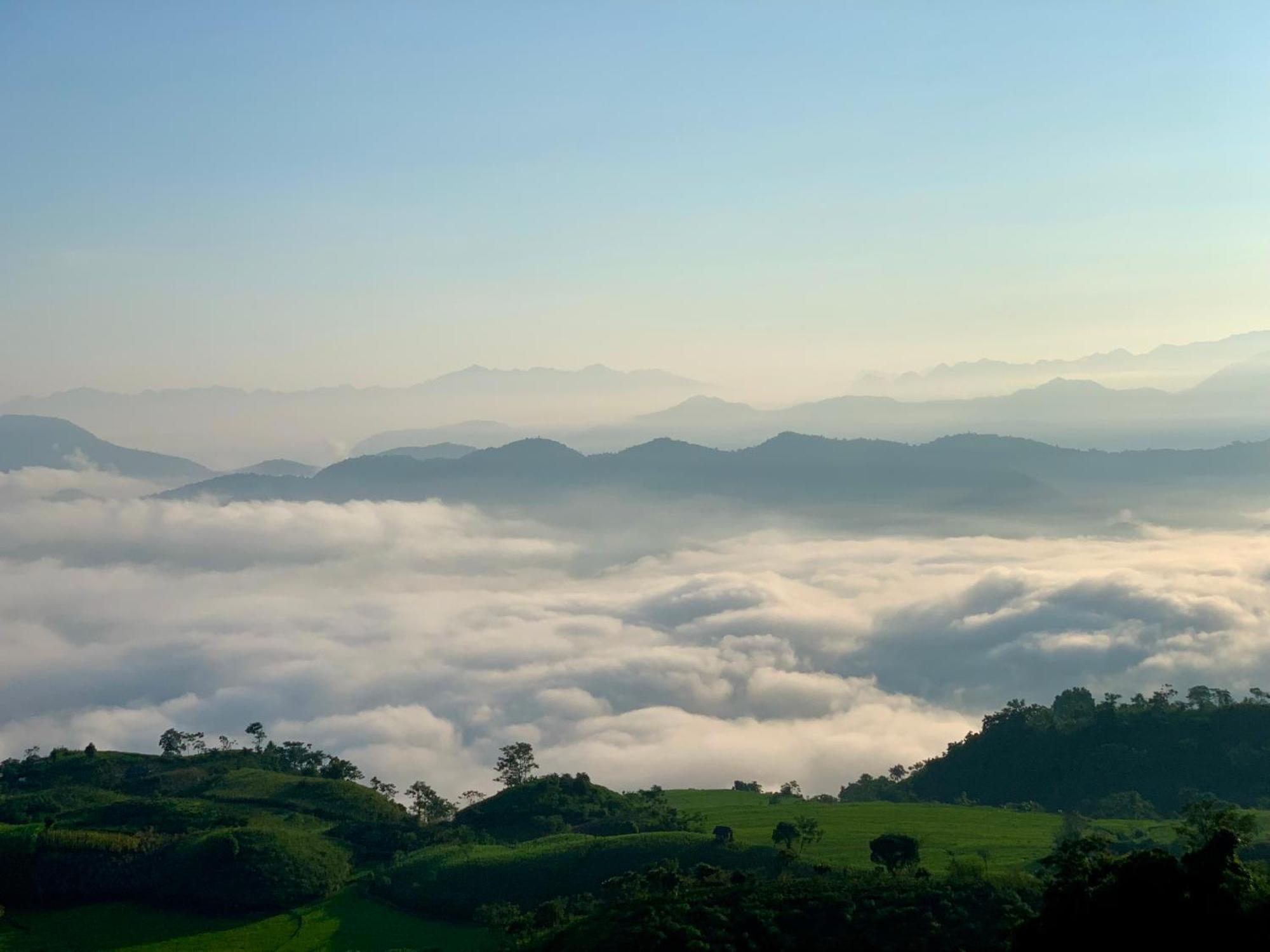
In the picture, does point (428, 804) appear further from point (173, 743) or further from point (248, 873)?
point (173, 743)

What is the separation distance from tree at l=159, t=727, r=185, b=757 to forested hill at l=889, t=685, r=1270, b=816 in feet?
281

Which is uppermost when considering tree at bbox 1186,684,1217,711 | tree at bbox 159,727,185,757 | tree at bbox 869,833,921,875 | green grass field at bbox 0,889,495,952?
tree at bbox 1186,684,1217,711

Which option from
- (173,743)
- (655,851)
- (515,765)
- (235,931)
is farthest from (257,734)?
(655,851)

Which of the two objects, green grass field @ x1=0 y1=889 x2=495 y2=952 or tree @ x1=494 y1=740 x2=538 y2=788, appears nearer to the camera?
green grass field @ x1=0 y1=889 x2=495 y2=952

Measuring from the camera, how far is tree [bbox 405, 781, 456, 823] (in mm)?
114562

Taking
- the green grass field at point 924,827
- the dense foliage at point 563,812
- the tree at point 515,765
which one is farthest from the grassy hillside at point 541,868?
the tree at point 515,765

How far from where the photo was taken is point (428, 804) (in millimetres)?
117562

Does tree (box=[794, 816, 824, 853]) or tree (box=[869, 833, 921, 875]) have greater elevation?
tree (box=[869, 833, 921, 875])

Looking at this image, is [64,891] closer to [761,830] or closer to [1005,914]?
[761,830]

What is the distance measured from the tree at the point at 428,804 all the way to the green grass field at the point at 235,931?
96.0 ft

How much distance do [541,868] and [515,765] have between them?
44045mm

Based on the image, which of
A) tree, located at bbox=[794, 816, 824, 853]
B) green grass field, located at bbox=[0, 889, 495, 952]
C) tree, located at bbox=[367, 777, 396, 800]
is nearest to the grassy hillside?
green grass field, located at bbox=[0, 889, 495, 952]

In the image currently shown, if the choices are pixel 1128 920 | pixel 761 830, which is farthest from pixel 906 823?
pixel 1128 920

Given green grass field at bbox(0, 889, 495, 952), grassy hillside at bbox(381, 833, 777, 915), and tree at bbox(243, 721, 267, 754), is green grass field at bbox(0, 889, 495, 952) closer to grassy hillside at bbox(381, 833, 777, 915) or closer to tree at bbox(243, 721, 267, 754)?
grassy hillside at bbox(381, 833, 777, 915)
